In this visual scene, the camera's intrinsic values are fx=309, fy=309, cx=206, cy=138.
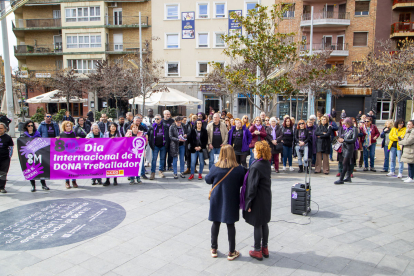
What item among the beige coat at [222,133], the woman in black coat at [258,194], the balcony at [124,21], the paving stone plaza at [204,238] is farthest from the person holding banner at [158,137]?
the balcony at [124,21]

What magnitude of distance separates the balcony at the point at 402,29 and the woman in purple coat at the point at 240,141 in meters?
30.2

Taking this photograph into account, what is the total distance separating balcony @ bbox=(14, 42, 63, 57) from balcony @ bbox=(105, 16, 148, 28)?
7.21 metres

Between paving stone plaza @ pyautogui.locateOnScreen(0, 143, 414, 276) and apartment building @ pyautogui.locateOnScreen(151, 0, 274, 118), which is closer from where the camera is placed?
paving stone plaza @ pyautogui.locateOnScreen(0, 143, 414, 276)

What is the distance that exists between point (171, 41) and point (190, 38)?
2.22m

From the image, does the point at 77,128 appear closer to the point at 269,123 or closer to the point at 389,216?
the point at 269,123

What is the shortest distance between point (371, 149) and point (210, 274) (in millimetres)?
8554

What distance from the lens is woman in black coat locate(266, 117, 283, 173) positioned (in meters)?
10.1

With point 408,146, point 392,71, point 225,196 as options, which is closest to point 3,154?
point 225,196

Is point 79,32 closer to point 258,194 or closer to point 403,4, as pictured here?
point 403,4

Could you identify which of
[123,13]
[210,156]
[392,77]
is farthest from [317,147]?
[123,13]

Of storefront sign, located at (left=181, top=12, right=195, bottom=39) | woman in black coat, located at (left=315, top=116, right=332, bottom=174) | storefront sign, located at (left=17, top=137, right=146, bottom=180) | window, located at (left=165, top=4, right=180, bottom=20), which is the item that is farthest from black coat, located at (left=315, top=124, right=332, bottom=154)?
window, located at (left=165, top=4, right=180, bottom=20)

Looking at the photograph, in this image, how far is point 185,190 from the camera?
8086 mm

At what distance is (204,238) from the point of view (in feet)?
17.2

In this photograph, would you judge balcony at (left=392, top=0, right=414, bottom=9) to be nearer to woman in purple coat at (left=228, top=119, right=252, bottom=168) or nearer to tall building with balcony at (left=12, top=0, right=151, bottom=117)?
tall building with balcony at (left=12, top=0, right=151, bottom=117)
